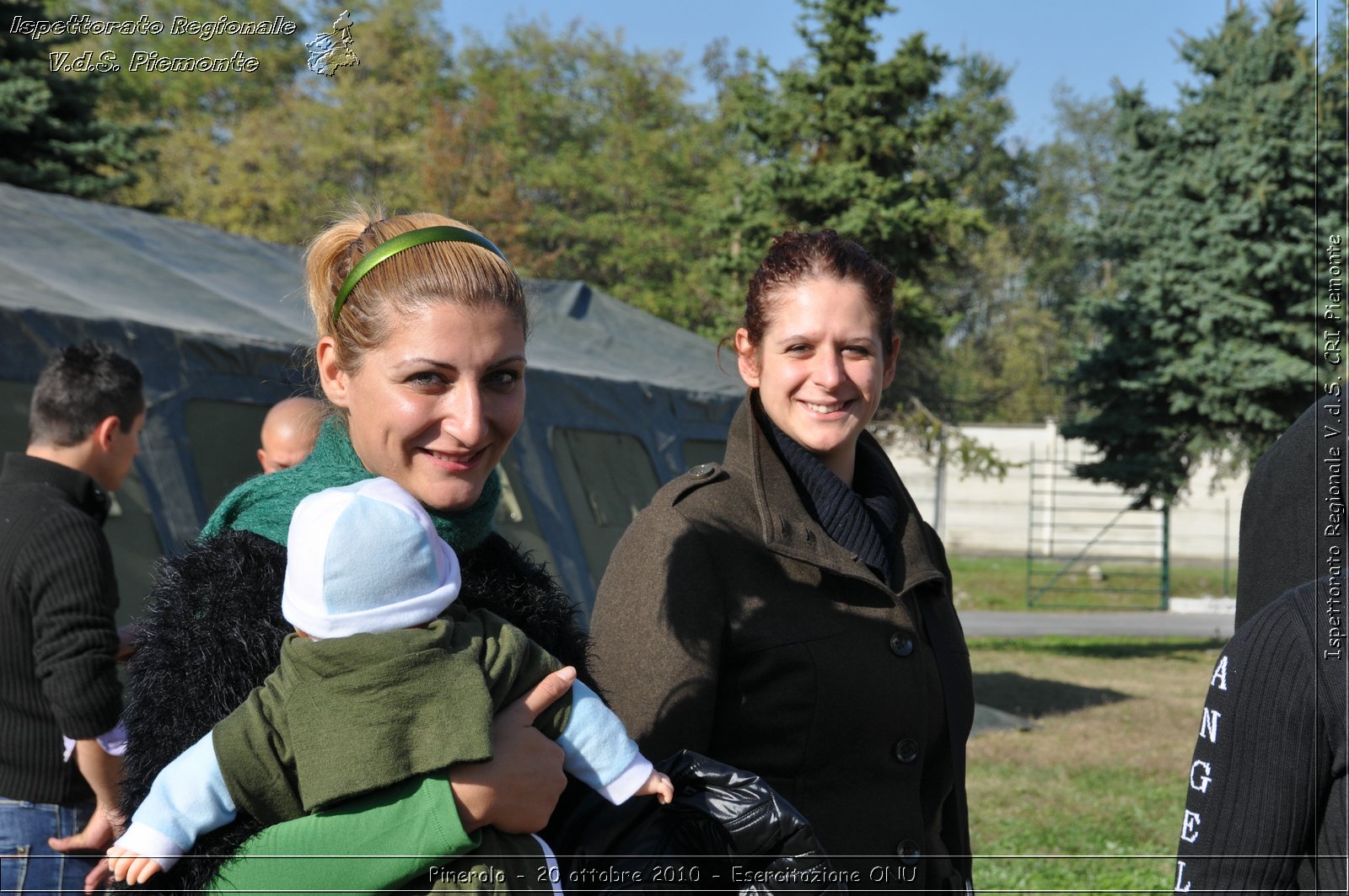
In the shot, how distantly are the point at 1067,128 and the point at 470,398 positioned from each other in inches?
1845

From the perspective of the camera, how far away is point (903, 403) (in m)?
19.1

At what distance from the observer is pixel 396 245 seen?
167cm

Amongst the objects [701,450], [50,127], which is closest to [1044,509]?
[701,450]

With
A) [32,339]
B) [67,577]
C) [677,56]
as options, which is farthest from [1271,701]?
[677,56]

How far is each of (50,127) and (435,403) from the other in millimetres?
14826

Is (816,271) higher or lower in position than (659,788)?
higher

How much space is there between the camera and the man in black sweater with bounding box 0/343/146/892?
316 cm

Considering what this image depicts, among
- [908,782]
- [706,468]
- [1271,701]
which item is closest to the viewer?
[1271,701]

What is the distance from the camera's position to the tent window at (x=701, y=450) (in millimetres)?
9781

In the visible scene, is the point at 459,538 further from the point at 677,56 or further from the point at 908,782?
the point at 677,56

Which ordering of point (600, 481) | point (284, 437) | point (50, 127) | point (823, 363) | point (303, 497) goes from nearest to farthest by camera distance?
1. point (303, 497)
2. point (823, 363)
3. point (284, 437)
4. point (600, 481)
5. point (50, 127)

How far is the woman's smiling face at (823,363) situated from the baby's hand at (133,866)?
157 cm

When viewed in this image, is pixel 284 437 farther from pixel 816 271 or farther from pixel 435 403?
pixel 435 403

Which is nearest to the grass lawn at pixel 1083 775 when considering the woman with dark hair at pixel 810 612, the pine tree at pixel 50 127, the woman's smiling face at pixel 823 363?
the woman with dark hair at pixel 810 612
